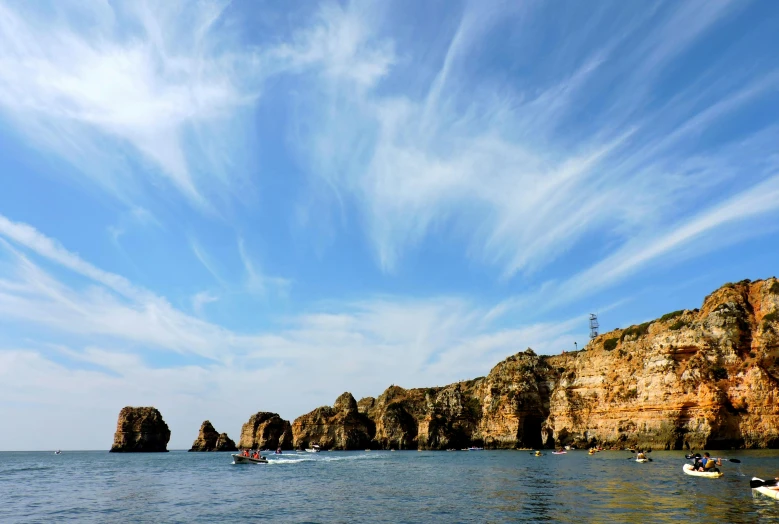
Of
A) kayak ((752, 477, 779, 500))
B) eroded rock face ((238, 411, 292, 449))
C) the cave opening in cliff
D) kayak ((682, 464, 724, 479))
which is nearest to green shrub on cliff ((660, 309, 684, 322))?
the cave opening in cliff

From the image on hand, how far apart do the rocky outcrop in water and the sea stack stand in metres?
46.9

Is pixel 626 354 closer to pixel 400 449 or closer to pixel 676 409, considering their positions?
pixel 676 409

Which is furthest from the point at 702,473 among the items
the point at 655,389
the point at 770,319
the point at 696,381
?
the point at 770,319

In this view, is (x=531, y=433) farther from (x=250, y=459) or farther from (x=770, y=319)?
(x=250, y=459)

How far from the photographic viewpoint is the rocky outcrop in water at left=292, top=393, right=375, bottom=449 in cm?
16275

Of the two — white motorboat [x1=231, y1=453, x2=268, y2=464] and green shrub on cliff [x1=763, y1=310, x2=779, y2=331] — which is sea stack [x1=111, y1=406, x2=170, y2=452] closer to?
white motorboat [x1=231, y1=453, x2=268, y2=464]

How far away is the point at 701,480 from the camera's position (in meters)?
38.6

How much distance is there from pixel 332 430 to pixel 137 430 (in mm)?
64767

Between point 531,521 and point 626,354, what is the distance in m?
80.9

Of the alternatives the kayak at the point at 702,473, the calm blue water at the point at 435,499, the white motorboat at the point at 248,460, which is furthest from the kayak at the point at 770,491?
the white motorboat at the point at 248,460

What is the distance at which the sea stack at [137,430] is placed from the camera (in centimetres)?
16250

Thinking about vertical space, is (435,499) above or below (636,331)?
below

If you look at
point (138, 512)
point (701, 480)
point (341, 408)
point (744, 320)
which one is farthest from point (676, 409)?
point (341, 408)

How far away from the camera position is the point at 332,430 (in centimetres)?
16388
